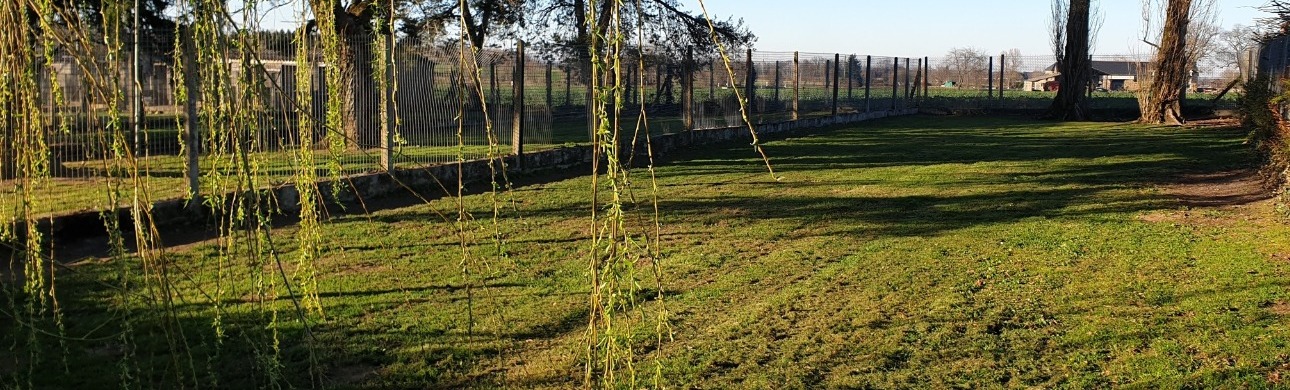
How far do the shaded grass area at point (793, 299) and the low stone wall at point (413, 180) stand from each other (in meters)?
0.54

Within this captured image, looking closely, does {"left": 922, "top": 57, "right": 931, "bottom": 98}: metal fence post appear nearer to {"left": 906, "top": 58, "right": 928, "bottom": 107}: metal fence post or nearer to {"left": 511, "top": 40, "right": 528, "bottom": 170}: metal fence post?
{"left": 906, "top": 58, "right": 928, "bottom": 107}: metal fence post

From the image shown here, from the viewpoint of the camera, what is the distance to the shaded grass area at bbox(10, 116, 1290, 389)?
4.32m

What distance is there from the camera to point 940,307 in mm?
5566

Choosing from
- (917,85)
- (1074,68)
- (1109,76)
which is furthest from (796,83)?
(1109,76)

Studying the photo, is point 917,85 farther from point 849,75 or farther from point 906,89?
point 849,75

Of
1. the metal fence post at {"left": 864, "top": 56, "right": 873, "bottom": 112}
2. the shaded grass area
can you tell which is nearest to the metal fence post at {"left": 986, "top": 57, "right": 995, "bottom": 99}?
the metal fence post at {"left": 864, "top": 56, "right": 873, "bottom": 112}

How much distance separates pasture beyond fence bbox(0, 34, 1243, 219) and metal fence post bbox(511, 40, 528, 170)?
0.06 feet

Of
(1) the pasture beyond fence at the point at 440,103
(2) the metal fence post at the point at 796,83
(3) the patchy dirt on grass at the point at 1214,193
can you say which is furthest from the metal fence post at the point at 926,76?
(3) the patchy dirt on grass at the point at 1214,193

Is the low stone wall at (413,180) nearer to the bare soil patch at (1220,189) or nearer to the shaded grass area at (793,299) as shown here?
the shaded grass area at (793,299)

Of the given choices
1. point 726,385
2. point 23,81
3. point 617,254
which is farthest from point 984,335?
point 23,81

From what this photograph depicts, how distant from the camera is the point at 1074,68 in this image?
92.2 feet

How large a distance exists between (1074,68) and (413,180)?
871 inches

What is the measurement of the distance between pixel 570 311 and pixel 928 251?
10.0ft

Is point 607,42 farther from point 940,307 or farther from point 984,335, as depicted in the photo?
point 940,307
